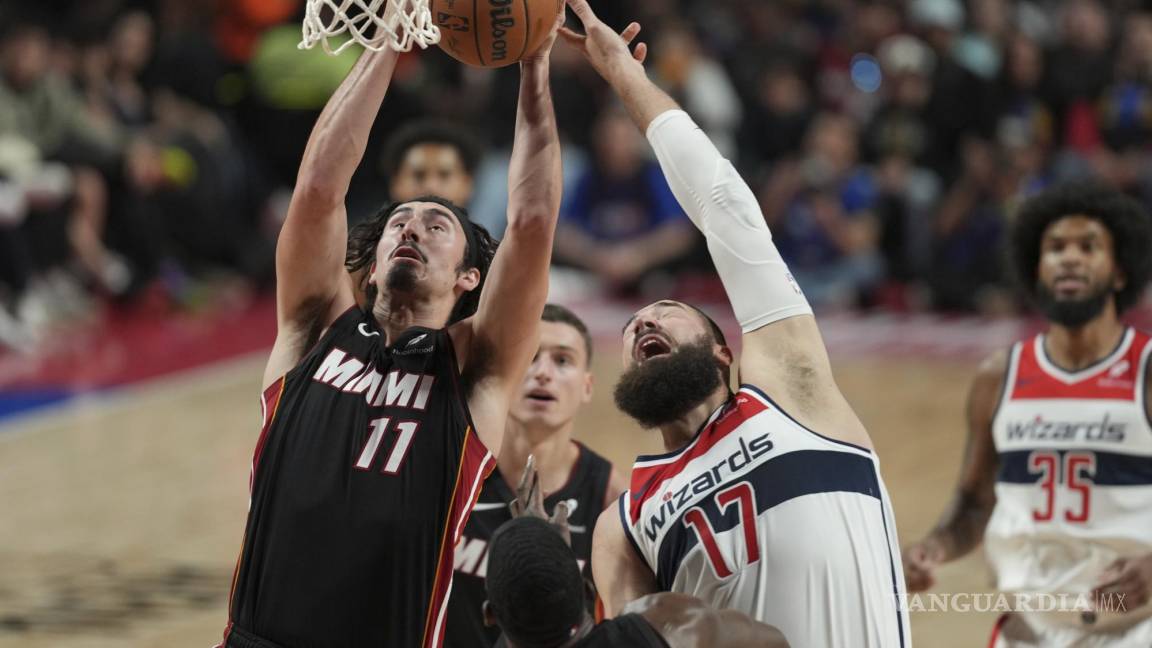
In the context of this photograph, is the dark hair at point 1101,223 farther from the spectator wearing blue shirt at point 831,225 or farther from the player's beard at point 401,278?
the spectator wearing blue shirt at point 831,225

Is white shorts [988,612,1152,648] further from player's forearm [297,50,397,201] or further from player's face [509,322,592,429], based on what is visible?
player's forearm [297,50,397,201]

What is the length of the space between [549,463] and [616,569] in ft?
4.60

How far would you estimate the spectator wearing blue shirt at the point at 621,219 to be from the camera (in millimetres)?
16172

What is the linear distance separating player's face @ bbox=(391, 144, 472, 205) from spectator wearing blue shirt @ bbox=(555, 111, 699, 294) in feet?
27.6

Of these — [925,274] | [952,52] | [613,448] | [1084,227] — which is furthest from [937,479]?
[952,52]

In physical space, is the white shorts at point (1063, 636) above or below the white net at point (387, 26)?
below

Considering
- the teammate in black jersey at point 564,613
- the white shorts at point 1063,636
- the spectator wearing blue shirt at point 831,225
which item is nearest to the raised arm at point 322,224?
the teammate in black jersey at point 564,613

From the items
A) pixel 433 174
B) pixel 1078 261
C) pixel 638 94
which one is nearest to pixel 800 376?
pixel 638 94

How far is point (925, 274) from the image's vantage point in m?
16.4

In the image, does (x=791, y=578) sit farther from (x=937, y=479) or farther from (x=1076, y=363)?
(x=937, y=479)

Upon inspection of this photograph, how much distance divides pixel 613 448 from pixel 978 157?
686cm

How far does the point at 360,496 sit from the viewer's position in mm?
4512

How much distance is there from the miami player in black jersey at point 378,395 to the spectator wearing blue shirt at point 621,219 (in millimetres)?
11191

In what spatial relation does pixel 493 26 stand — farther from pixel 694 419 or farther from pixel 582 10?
pixel 694 419
